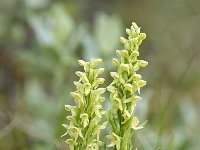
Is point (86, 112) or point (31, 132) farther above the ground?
point (31, 132)

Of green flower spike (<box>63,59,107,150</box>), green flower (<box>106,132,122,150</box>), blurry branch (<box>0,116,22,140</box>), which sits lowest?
green flower (<box>106,132,122,150</box>)

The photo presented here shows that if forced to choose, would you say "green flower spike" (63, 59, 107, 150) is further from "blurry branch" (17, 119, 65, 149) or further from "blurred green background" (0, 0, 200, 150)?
"blurry branch" (17, 119, 65, 149)

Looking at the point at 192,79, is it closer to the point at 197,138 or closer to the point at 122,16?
the point at 197,138

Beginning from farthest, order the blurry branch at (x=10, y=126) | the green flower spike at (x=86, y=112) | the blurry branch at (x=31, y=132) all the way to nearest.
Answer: the blurry branch at (x=31, y=132), the blurry branch at (x=10, y=126), the green flower spike at (x=86, y=112)

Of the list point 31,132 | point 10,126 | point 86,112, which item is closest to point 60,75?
point 31,132

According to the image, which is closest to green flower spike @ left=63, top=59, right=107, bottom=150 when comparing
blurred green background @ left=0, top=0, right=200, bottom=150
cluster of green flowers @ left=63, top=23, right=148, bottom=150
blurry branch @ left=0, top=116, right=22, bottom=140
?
cluster of green flowers @ left=63, top=23, right=148, bottom=150

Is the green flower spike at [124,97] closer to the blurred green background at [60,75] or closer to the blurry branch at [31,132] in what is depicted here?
the blurred green background at [60,75]

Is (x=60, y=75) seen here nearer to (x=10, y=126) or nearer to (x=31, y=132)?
(x=31, y=132)

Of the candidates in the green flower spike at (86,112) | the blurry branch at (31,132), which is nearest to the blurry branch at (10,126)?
the blurry branch at (31,132)
